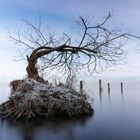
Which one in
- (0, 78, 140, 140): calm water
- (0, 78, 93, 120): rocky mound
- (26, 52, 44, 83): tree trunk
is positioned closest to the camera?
(0, 78, 140, 140): calm water

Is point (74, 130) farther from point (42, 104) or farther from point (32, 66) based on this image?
point (32, 66)

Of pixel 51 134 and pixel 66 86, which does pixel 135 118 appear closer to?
pixel 66 86

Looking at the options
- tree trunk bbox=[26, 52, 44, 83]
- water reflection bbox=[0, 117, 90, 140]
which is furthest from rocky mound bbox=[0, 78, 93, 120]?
tree trunk bbox=[26, 52, 44, 83]

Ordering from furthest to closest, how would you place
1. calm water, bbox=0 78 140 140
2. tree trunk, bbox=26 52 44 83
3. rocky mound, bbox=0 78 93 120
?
tree trunk, bbox=26 52 44 83 < rocky mound, bbox=0 78 93 120 < calm water, bbox=0 78 140 140

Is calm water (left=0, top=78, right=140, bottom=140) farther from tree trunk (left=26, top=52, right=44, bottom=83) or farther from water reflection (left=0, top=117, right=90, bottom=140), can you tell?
tree trunk (left=26, top=52, right=44, bottom=83)

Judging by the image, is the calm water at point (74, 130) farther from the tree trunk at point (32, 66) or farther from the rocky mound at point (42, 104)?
the tree trunk at point (32, 66)

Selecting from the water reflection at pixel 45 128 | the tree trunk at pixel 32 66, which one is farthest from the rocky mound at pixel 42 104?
the tree trunk at pixel 32 66

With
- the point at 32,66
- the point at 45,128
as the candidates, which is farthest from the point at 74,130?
the point at 32,66

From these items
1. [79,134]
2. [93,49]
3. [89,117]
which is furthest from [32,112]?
[93,49]

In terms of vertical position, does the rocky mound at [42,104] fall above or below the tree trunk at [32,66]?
below

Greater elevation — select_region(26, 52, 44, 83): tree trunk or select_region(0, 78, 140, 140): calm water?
select_region(26, 52, 44, 83): tree trunk

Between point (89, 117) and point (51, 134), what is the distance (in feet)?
7.84

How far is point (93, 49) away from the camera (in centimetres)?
980

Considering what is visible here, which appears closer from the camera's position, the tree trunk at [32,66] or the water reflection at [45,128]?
the water reflection at [45,128]
